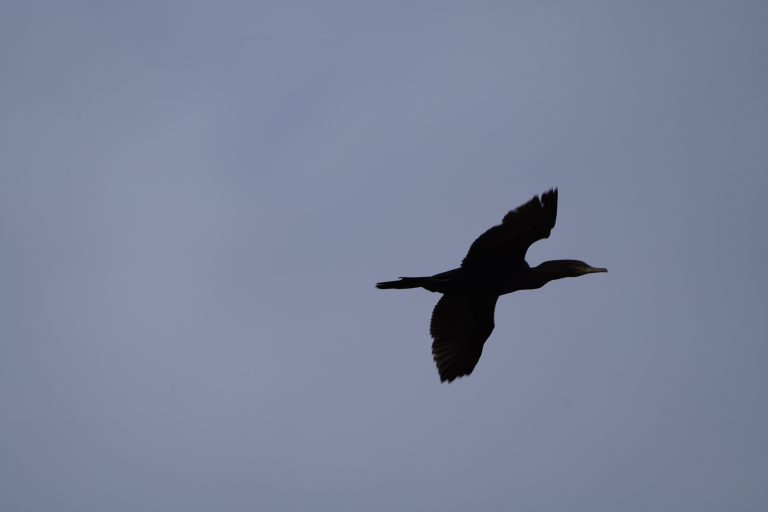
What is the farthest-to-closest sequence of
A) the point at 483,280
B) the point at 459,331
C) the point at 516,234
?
the point at 459,331 < the point at 483,280 < the point at 516,234

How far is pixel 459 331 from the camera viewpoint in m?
11.9

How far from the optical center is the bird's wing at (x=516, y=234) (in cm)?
1010

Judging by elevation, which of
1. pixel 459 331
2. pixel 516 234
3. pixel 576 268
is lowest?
pixel 459 331

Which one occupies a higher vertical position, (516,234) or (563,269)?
(516,234)

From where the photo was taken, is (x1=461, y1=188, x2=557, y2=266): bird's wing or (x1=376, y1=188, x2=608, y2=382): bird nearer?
(x1=461, y1=188, x2=557, y2=266): bird's wing

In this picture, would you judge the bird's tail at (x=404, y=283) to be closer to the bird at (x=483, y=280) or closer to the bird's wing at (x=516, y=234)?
the bird at (x=483, y=280)

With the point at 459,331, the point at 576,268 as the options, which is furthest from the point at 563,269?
the point at 459,331

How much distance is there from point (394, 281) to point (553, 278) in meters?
1.98

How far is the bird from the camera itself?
1022 centimetres

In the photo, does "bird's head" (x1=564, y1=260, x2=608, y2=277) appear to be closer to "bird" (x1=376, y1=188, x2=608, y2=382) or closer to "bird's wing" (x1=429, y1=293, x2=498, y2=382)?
"bird" (x1=376, y1=188, x2=608, y2=382)

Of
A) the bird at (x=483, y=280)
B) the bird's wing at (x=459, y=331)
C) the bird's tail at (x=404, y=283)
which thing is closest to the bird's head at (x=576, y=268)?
the bird at (x=483, y=280)

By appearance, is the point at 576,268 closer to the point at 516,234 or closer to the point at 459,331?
the point at 516,234

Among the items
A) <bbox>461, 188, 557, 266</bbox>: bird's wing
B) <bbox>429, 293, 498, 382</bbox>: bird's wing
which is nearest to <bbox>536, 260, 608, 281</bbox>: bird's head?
<bbox>461, 188, 557, 266</bbox>: bird's wing

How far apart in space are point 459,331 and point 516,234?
2.04 metres
